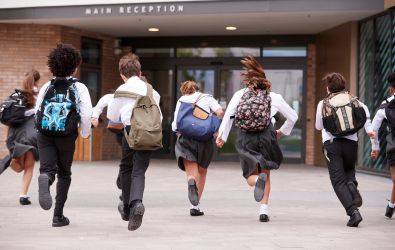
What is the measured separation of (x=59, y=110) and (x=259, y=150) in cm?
237

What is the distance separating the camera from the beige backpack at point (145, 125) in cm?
682

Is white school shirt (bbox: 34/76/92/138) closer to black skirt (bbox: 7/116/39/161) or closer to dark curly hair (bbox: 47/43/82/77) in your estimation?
dark curly hair (bbox: 47/43/82/77)

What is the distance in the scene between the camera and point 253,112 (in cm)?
793

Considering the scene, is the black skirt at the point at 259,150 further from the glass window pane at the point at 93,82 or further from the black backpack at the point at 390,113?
the glass window pane at the point at 93,82

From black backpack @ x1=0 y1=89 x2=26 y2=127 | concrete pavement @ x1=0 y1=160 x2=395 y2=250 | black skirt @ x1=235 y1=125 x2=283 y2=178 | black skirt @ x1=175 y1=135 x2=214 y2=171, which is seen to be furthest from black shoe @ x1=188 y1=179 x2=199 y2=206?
black backpack @ x1=0 y1=89 x2=26 y2=127

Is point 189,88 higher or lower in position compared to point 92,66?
lower

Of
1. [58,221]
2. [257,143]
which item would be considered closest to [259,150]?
[257,143]

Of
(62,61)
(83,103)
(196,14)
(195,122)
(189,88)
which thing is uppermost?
(196,14)

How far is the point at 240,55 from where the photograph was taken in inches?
736

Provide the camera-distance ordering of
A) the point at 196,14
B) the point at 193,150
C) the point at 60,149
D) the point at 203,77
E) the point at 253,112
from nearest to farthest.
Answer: the point at 60,149 → the point at 253,112 → the point at 193,150 → the point at 196,14 → the point at 203,77

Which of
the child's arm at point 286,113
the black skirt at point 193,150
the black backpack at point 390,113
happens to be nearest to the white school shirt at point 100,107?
the black skirt at point 193,150

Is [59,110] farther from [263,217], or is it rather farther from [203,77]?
[203,77]

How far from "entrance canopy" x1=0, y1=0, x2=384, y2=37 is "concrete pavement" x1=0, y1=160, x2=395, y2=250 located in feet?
12.2

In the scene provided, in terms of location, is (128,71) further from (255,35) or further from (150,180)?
(255,35)
